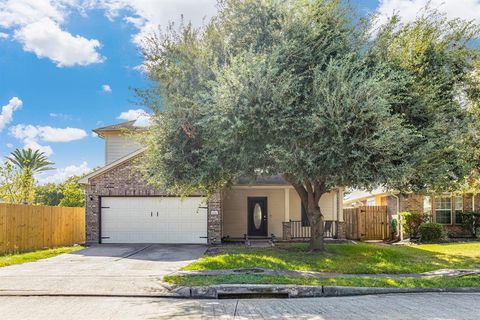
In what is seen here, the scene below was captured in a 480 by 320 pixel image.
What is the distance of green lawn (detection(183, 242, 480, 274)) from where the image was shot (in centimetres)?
1263

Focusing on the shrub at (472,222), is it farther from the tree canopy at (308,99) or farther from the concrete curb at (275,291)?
the concrete curb at (275,291)

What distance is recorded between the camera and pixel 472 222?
75.0 ft

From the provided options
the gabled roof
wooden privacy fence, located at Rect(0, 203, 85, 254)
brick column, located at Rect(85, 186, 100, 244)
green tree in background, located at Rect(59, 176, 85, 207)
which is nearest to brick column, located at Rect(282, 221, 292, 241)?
brick column, located at Rect(85, 186, 100, 244)

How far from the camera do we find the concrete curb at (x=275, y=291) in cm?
941

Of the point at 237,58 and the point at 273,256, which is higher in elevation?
the point at 237,58

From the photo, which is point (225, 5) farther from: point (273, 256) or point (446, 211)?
point (446, 211)

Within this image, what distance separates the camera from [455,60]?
44.3 feet

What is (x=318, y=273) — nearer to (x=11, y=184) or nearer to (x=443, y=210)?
(x=443, y=210)

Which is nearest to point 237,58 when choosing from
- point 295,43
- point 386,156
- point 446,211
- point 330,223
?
point 295,43

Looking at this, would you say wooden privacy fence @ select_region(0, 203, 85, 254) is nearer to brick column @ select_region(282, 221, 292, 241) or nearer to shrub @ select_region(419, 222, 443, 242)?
brick column @ select_region(282, 221, 292, 241)

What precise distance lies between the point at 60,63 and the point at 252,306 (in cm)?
1538

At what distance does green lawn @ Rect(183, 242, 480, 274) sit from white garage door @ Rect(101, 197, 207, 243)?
358cm

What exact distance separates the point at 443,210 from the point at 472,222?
143cm

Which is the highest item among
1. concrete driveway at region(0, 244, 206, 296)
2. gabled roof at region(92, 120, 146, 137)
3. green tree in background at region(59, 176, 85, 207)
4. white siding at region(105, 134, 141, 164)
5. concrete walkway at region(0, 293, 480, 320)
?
gabled roof at region(92, 120, 146, 137)
